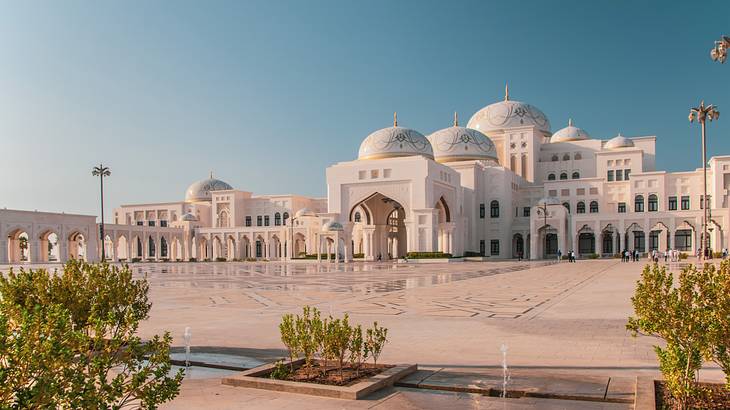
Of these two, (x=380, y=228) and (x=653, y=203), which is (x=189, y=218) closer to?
(x=380, y=228)

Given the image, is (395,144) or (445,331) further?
(395,144)

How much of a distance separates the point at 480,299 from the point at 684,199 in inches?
1529

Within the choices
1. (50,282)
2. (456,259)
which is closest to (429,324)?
(50,282)

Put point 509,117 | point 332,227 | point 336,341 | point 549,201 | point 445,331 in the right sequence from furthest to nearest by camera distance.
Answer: point 509,117 < point 549,201 < point 332,227 < point 445,331 < point 336,341

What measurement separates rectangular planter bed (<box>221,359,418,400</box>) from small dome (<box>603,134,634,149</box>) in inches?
2158

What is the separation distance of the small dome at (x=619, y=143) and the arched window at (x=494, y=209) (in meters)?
14.0

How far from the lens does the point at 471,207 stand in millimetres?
50406

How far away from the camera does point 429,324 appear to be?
1024 cm

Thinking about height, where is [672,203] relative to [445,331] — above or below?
above

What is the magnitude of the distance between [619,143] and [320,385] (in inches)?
2204

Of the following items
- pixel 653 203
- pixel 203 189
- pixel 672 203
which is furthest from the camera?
pixel 203 189

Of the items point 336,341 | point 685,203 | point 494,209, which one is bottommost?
point 336,341

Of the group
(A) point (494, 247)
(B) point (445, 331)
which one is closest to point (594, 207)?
(A) point (494, 247)

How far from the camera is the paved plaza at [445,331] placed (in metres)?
5.63
